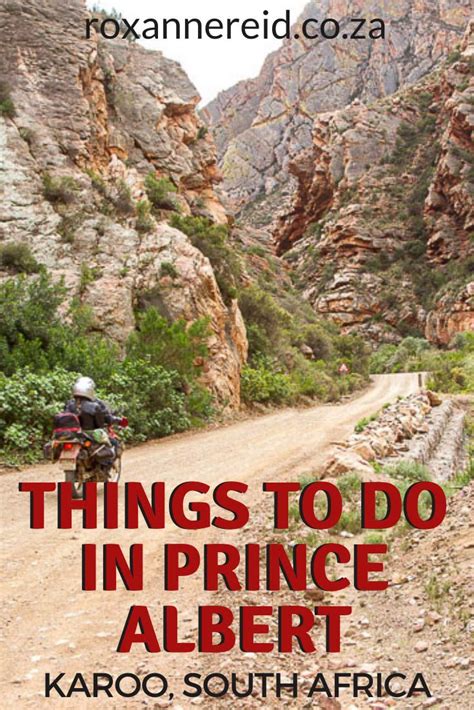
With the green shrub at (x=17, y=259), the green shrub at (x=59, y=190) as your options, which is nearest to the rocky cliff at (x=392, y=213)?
the green shrub at (x=59, y=190)

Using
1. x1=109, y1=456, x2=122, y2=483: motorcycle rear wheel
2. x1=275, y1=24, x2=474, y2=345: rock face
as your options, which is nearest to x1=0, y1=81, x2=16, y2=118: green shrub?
x1=109, y1=456, x2=122, y2=483: motorcycle rear wheel

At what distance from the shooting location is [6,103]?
21.6 m

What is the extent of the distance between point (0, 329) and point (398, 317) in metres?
55.3

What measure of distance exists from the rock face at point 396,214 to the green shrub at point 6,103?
42.4 meters

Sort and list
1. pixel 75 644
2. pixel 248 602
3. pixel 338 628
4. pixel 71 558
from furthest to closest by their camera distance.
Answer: pixel 71 558 < pixel 248 602 < pixel 338 628 < pixel 75 644

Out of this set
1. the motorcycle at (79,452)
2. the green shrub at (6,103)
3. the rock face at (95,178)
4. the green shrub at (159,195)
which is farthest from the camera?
the green shrub at (159,195)

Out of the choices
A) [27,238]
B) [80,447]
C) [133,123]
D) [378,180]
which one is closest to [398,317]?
[378,180]

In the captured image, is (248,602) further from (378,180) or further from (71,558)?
(378,180)

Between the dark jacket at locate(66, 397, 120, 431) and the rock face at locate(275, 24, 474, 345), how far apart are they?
50.6 meters

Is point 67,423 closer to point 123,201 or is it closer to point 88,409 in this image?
point 88,409

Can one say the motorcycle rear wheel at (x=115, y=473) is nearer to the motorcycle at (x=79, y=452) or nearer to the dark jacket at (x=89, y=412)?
the motorcycle at (x=79, y=452)

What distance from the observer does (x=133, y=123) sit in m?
29.2

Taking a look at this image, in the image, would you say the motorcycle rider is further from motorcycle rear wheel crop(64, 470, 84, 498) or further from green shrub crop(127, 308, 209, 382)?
green shrub crop(127, 308, 209, 382)

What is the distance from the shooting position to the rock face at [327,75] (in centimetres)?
11481
